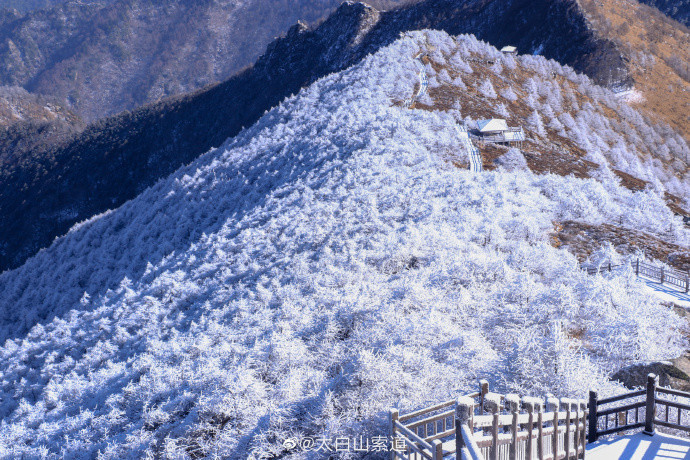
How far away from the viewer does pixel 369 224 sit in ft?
68.7

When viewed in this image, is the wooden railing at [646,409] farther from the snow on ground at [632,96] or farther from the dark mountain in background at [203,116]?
the dark mountain in background at [203,116]

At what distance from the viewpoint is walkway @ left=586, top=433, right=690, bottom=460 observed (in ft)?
23.8

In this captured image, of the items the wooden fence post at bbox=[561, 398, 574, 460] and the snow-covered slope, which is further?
the snow-covered slope

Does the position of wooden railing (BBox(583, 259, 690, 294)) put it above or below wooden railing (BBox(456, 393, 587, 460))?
above

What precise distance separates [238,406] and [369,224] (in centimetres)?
1150

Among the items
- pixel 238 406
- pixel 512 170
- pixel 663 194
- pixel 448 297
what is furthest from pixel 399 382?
pixel 663 194

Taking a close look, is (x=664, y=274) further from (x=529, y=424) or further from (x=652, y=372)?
(x=529, y=424)

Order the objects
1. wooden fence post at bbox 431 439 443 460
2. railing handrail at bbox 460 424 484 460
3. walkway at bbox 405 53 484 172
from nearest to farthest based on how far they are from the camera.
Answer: railing handrail at bbox 460 424 484 460, wooden fence post at bbox 431 439 443 460, walkway at bbox 405 53 484 172

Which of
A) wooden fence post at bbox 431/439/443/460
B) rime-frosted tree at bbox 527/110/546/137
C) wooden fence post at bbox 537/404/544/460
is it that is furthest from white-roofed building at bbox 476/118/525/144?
wooden fence post at bbox 431/439/443/460

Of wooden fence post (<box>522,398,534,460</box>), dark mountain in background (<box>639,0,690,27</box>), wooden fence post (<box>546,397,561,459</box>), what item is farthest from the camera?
dark mountain in background (<box>639,0,690,27</box>)

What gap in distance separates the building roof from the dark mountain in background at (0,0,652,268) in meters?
52.1

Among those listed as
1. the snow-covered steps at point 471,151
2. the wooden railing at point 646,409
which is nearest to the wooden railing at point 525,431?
the wooden railing at point 646,409

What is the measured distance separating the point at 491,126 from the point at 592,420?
2756 centimetres

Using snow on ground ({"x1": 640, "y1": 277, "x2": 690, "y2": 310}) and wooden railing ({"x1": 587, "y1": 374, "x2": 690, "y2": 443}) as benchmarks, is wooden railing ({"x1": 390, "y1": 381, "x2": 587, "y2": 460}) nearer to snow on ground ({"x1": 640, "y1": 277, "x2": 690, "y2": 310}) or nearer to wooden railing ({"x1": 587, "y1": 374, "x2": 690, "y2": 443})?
wooden railing ({"x1": 587, "y1": 374, "x2": 690, "y2": 443})
